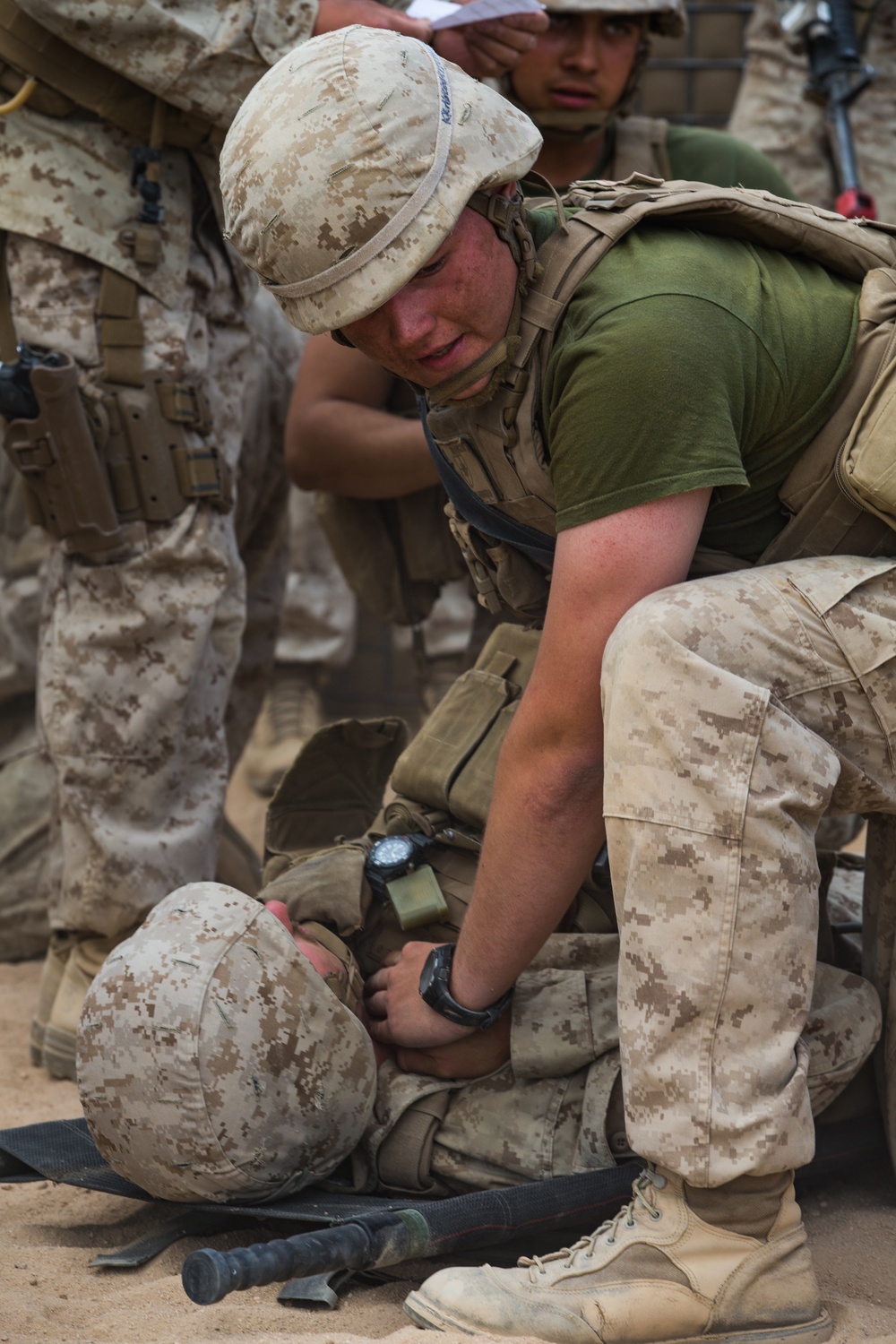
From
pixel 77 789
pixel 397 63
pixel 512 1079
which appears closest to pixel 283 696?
pixel 77 789

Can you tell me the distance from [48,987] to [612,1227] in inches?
65.5

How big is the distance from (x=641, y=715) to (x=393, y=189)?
759mm

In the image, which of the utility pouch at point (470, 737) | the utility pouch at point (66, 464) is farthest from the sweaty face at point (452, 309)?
the utility pouch at point (66, 464)

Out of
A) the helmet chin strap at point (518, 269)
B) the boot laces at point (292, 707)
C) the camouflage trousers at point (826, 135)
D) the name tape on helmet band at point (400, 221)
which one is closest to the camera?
the name tape on helmet band at point (400, 221)

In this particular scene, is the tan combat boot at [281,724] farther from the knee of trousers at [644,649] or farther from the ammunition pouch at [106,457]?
the knee of trousers at [644,649]

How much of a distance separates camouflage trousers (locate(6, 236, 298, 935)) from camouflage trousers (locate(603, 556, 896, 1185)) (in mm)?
1449

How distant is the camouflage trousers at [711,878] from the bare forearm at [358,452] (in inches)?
64.4

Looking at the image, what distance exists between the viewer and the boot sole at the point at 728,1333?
1.87 meters

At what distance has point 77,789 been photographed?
3.15 m

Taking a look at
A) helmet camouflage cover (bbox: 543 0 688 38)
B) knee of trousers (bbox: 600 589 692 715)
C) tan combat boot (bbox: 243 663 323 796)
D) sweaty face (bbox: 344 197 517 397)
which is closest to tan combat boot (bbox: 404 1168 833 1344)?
knee of trousers (bbox: 600 589 692 715)

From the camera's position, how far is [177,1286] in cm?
204

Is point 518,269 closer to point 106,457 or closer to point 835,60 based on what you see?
point 106,457

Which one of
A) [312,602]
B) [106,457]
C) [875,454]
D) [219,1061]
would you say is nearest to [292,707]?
[312,602]

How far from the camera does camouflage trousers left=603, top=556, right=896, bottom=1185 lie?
6.12 feet
